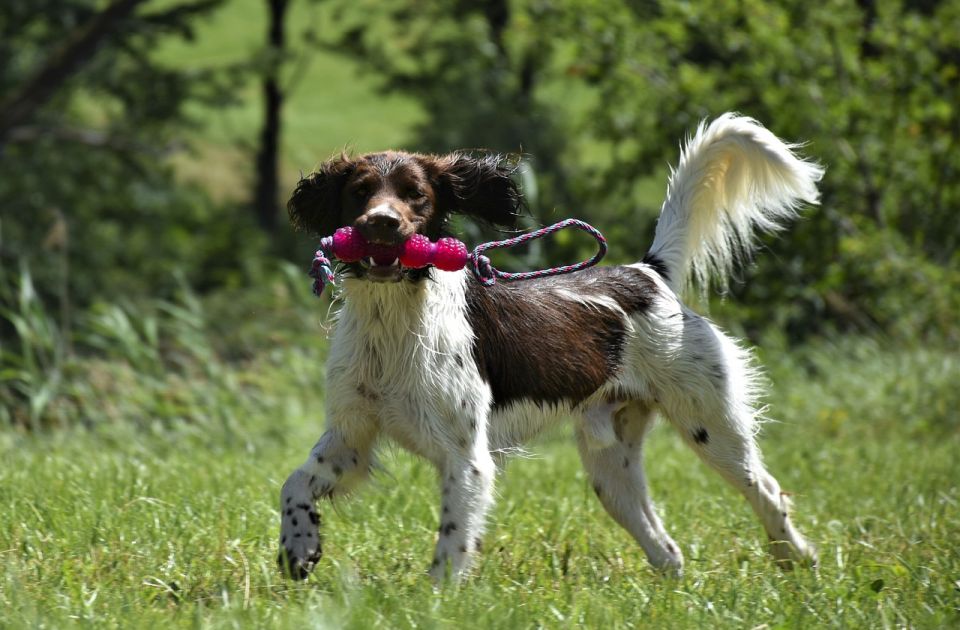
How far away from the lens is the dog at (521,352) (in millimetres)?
4402

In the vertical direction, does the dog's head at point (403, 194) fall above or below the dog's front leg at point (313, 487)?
above

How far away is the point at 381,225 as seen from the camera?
4.14 m

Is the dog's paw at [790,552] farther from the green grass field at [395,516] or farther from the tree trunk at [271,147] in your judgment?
the tree trunk at [271,147]

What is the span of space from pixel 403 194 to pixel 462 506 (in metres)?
1.08

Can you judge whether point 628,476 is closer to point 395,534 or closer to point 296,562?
point 395,534

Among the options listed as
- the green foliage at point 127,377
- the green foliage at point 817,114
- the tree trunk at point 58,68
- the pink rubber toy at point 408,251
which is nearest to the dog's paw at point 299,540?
the pink rubber toy at point 408,251

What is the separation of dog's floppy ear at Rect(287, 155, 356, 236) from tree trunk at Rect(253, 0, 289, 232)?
18.2m

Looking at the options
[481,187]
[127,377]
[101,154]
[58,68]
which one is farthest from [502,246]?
[101,154]

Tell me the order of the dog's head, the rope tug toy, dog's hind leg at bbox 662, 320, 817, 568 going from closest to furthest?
the rope tug toy, the dog's head, dog's hind leg at bbox 662, 320, 817, 568

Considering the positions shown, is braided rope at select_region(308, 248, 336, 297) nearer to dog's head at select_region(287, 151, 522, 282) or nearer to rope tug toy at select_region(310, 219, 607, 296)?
rope tug toy at select_region(310, 219, 607, 296)

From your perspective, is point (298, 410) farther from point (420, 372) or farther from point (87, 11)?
point (87, 11)

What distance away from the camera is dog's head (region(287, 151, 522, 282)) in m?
4.33

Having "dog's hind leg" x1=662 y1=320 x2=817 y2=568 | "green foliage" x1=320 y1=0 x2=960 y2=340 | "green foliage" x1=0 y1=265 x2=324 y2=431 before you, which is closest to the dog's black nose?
"dog's hind leg" x1=662 y1=320 x2=817 y2=568

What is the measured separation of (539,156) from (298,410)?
1013 centimetres
